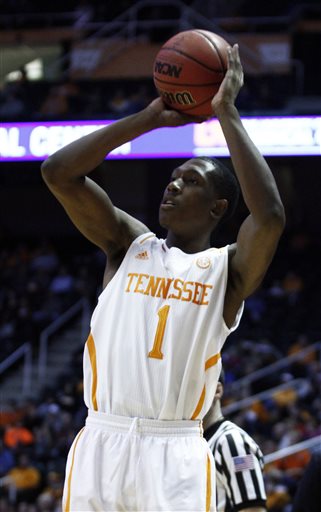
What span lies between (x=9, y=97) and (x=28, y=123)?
7.14 ft

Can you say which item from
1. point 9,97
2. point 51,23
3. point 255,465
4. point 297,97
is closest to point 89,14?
point 51,23

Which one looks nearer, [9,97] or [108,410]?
[108,410]

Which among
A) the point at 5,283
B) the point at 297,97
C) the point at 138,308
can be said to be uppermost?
the point at 138,308

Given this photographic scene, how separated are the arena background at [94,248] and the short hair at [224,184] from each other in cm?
653

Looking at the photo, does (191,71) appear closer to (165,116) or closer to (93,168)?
(165,116)

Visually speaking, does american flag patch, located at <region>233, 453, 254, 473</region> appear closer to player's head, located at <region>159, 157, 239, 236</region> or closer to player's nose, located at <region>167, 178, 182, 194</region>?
player's head, located at <region>159, 157, 239, 236</region>

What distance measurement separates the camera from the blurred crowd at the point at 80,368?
10.6 meters

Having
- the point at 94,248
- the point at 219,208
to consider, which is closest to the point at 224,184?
the point at 219,208

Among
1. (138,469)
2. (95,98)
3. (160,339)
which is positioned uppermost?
(160,339)

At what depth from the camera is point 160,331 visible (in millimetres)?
3121

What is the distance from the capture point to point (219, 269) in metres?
3.22

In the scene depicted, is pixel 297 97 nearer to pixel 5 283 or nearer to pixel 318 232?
pixel 318 232

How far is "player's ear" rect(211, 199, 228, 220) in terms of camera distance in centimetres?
341

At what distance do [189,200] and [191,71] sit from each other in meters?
0.42
